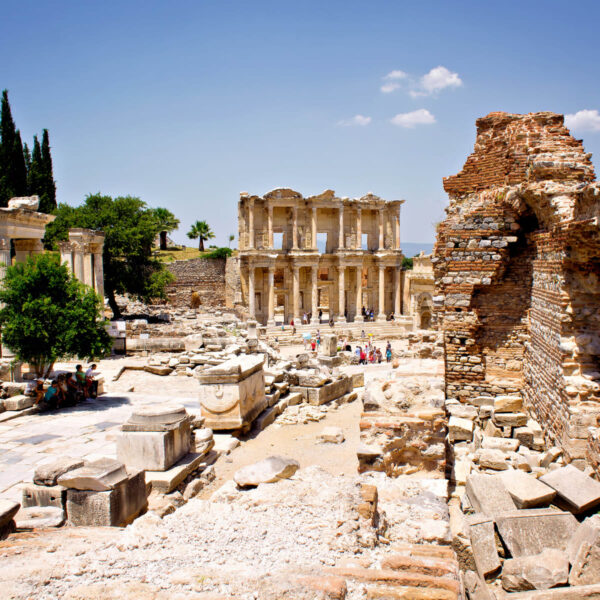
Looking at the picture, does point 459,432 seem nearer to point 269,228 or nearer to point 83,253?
point 83,253

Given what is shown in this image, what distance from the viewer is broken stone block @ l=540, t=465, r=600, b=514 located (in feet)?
15.4

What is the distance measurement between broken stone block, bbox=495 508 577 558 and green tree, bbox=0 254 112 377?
1162cm

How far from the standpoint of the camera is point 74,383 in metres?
13.1

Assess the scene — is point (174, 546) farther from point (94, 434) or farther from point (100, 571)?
point (94, 434)

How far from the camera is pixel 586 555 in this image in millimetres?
3887

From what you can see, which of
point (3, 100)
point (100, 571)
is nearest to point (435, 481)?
point (100, 571)

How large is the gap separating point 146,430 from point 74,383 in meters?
6.68

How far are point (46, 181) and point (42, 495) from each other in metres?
42.5

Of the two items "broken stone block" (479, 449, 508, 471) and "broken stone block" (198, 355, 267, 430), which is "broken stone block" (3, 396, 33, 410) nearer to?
"broken stone block" (198, 355, 267, 430)

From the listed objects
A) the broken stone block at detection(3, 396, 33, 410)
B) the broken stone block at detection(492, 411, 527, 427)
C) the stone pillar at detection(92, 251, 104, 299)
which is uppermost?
the stone pillar at detection(92, 251, 104, 299)

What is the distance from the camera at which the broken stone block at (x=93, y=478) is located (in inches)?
215

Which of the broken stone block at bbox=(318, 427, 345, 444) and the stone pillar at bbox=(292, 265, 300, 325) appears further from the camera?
the stone pillar at bbox=(292, 265, 300, 325)

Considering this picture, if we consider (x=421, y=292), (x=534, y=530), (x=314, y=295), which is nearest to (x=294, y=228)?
(x=314, y=295)

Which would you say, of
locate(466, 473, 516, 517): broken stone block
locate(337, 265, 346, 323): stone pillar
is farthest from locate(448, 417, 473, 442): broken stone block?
locate(337, 265, 346, 323): stone pillar
